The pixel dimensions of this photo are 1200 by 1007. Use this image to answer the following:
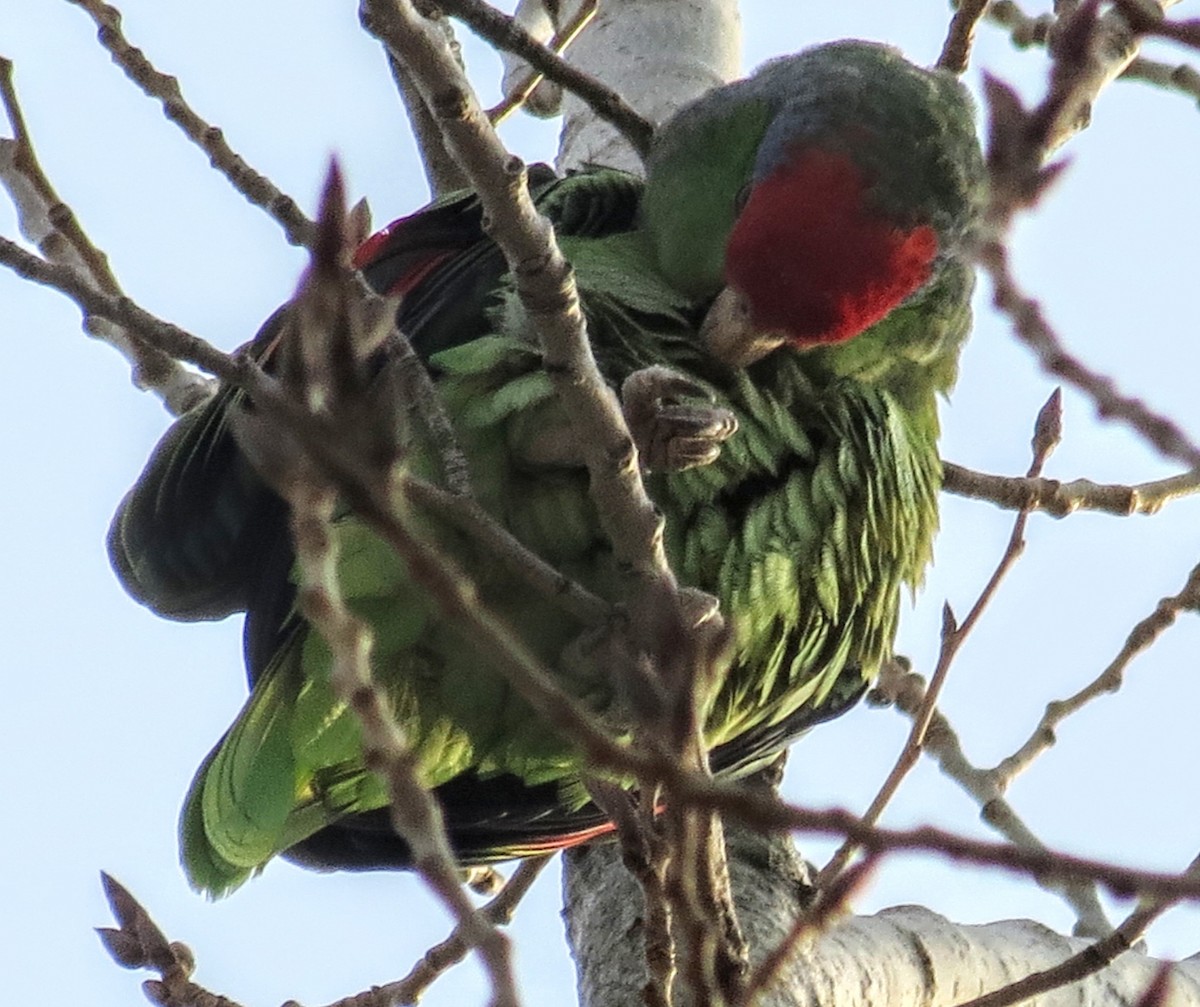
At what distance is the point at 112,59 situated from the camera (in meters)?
2.08

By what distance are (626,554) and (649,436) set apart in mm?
339

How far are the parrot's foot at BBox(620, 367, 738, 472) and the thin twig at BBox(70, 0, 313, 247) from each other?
1.32 feet

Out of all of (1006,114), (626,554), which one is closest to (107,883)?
(626,554)

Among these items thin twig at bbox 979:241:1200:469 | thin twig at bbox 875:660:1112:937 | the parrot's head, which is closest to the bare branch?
thin twig at bbox 875:660:1112:937

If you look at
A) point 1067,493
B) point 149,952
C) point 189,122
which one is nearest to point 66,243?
point 189,122

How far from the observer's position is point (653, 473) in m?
2.02

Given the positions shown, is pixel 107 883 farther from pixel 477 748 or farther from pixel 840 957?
pixel 840 957

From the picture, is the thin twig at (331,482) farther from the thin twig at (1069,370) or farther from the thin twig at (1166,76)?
the thin twig at (1166,76)

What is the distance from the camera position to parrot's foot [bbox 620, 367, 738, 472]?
5.90 ft

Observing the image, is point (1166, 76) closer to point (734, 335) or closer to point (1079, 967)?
point (734, 335)

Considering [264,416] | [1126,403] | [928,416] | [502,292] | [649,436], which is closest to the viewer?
[264,416]

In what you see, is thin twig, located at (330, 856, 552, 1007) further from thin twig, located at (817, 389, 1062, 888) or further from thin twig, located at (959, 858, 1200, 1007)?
thin twig, located at (959, 858, 1200, 1007)

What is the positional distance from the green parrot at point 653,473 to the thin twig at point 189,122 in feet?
1.05

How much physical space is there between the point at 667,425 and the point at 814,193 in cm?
56
